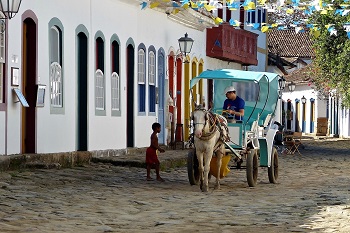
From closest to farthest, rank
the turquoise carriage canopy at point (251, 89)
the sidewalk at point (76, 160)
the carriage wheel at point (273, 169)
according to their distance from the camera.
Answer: the sidewalk at point (76, 160) < the turquoise carriage canopy at point (251, 89) < the carriage wheel at point (273, 169)

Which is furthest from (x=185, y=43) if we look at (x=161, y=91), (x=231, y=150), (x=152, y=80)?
(x=231, y=150)

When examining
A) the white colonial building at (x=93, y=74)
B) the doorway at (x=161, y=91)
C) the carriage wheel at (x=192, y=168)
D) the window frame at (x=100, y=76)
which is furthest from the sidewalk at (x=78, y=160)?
the doorway at (x=161, y=91)

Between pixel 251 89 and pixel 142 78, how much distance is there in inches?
243

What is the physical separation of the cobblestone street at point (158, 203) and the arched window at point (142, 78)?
597 centimetres

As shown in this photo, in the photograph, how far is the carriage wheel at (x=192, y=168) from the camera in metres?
18.0

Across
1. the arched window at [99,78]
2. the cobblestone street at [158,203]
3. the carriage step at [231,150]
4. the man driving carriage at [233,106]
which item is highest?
the arched window at [99,78]

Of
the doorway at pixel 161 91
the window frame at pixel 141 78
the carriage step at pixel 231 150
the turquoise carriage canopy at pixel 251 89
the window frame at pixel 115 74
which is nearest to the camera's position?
the carriage step at pixel 231 150

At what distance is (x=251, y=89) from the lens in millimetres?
22312

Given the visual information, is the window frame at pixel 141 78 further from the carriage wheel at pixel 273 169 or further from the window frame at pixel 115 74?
the carriage wheel at pixel 273 169

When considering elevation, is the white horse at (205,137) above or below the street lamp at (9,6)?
below

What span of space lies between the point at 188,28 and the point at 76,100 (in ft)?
37.5

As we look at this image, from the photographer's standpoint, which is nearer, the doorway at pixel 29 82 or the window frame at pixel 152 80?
the doorway at pixel 29 82

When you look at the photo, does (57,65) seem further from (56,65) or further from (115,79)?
(115,79)

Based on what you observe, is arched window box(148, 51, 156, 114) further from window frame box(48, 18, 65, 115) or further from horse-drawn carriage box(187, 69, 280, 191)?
window frame box(48, 18, 65, 115)
